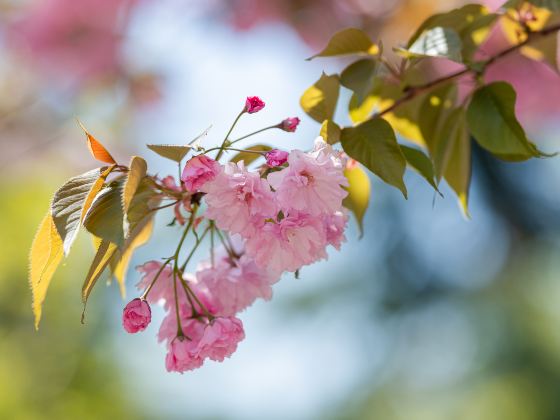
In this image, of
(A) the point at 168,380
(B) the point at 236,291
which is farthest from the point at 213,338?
(A) the point at 168,380

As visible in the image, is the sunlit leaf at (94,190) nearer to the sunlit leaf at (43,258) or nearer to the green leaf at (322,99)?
the sunlit leaf at (43,258)

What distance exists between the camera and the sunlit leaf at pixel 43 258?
1.76 ft

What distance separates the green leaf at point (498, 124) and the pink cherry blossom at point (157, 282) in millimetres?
306

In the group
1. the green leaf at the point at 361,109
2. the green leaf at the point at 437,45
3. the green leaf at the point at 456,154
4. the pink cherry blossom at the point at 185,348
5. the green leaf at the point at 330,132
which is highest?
the green leaf at the point at 437,45

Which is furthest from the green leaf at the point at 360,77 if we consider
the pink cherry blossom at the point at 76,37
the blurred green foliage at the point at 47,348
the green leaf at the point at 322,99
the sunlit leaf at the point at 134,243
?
the blurred green foliage at the point at 47,348

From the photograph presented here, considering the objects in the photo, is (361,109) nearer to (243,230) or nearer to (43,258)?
(243,230)

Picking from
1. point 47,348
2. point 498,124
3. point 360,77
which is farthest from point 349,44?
point 47,348

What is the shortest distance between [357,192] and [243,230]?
205mm

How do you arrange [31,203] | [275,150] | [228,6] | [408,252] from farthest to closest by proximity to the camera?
[408,252], [31,203], [228,6], [275,150]

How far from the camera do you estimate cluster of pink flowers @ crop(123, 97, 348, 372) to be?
1.80 ft

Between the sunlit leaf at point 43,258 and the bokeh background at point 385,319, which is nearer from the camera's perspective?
the sunlit leaf at point 43,258

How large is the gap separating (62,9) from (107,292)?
2.49 metres

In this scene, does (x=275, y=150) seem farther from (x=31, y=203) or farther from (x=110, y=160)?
(x=31, y=203)

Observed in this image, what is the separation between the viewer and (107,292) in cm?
466
